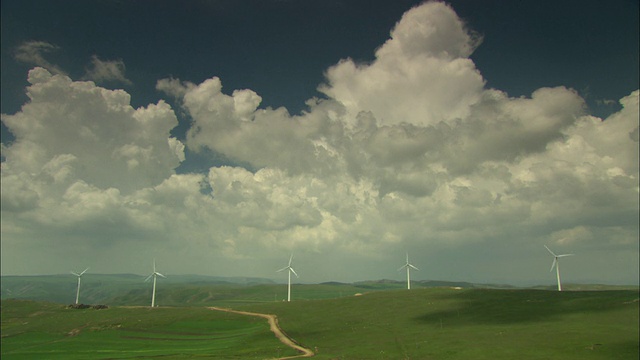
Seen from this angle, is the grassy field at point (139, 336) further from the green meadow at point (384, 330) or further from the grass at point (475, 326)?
the grass at point (475, 326)

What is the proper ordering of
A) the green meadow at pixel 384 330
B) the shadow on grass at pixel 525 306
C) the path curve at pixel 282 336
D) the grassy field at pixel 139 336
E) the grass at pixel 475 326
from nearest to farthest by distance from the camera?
the grass at pixel 475 326
the green meadow at pixel 384 330
the path curve at pixel 282 336
the grassy field at pixel 139 336
the shadow on grass at pixel 525 306

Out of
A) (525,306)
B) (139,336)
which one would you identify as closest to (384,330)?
(525,306)

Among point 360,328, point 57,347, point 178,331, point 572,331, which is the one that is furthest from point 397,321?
point 57,347

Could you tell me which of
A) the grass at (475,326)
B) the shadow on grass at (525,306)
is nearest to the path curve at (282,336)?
the grass at (475,326)

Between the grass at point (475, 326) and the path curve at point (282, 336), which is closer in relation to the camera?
the grass at point (475, 326)

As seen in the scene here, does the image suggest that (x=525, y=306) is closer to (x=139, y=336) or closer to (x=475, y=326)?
(x=475, y=326)

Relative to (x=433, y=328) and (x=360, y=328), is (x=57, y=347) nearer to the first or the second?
(x=360, y=328)
